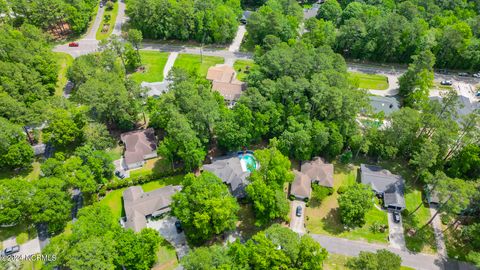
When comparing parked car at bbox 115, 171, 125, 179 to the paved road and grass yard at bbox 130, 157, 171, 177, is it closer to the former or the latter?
grass yard at bbox 130, 157, 171, 177

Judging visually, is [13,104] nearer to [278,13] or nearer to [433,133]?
[278,13]

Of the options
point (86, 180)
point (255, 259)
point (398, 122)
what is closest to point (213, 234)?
point (255, 259)

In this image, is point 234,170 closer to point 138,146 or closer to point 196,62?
point 138,146

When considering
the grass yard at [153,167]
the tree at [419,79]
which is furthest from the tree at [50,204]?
the tree at [419,79]

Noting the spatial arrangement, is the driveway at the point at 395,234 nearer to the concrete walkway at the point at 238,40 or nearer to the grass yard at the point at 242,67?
the grass yard at the point at 242,67

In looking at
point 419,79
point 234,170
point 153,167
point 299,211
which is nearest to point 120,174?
point 153,167

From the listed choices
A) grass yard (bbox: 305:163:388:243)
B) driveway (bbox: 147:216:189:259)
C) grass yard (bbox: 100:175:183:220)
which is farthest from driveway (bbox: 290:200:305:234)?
grass yard (bbox: 100:175:183:220)
